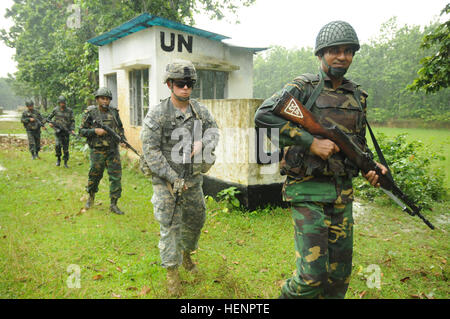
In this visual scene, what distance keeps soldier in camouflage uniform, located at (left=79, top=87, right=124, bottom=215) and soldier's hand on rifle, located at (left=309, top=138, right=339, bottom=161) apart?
404cm

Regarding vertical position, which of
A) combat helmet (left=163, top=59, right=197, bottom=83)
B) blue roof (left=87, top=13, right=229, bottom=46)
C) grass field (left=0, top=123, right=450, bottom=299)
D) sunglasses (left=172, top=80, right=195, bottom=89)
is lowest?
grass field (left=0, top=123, right=450, bottom=299)

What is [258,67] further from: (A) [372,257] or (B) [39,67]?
(A) [372,257]

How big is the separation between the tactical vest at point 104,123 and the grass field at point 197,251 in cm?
115

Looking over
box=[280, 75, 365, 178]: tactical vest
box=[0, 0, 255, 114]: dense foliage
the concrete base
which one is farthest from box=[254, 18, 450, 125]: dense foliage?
box=[280, 75, 365, 178]: tactical vest

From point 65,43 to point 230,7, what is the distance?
934cm

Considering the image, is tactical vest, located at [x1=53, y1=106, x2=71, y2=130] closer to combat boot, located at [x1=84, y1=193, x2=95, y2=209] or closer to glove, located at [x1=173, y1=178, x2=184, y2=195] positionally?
combat boot, located at [x1=84, y1=193, x2=95, y2=209]

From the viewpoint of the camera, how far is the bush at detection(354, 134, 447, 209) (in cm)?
584

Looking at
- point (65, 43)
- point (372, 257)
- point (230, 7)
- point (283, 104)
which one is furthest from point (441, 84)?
point (65, 43)

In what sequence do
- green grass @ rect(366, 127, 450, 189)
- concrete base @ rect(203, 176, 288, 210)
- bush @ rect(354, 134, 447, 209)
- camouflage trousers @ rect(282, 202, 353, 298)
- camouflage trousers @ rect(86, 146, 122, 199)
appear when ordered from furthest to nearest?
green grass @ rect(366, 127, 450, 189) → bush @ rect(354, 134, 447, 209) → camouflage trousers @ rect(86, 146, 122, 199) → concrete base @ rect(203, 176, 288, 210) → camouflage trousers @ rect(282, 202, 353, 298)

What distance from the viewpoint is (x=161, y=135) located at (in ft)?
10.0

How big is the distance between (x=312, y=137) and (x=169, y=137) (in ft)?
4.66

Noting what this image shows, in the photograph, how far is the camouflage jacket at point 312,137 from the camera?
7.38ft

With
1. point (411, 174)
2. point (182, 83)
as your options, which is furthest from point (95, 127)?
point (411, 174)

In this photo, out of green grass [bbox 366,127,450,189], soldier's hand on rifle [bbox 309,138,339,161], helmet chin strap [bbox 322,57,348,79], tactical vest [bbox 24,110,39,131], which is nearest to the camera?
soldier's hand on rifle [bbox 309,138,339,161]
